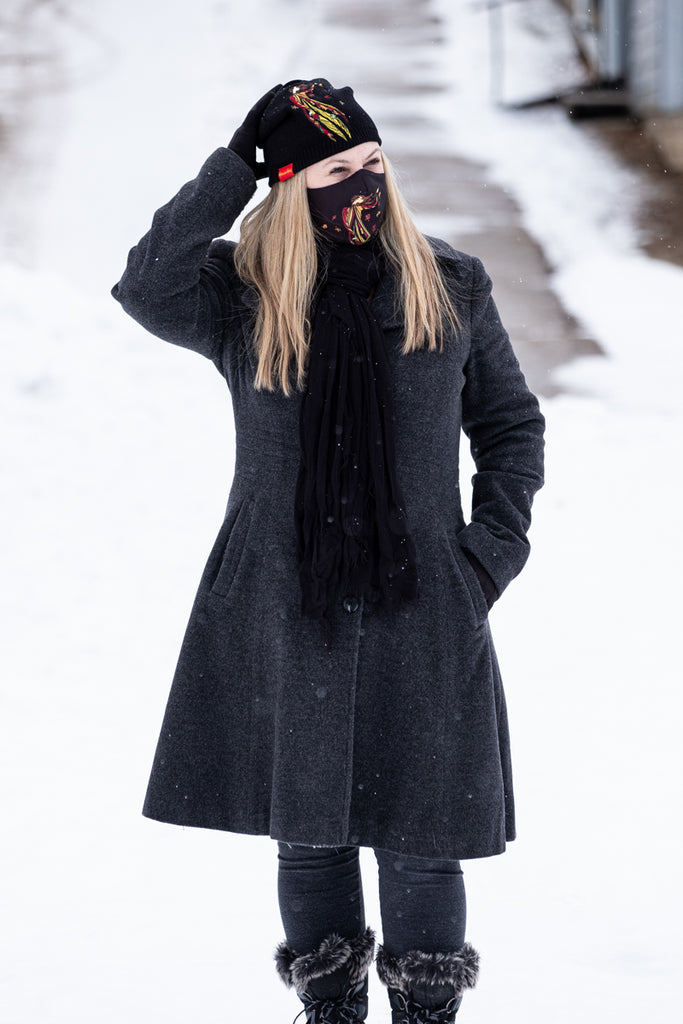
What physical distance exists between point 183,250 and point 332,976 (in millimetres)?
1092

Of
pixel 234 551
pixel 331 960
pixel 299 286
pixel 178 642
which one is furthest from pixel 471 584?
pixel 178 642

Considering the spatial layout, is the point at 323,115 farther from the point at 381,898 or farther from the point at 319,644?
the point at 381,898

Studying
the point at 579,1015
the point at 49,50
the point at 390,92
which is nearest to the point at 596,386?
the point at 579,1015

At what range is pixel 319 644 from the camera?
5.14ft

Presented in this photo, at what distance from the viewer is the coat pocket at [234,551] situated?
63.3 inches

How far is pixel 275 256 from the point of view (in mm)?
1596

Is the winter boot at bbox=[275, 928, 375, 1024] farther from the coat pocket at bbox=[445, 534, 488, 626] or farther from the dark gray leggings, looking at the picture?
the coat pocket at bbox=[445, 534, 488, 626]

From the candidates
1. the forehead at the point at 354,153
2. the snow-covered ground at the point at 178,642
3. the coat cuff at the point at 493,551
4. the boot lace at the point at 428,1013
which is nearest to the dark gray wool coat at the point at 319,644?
the coat cuff at the point at 493,551

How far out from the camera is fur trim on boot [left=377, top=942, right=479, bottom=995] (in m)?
1.61

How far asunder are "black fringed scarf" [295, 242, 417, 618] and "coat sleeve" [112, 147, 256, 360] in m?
0.19

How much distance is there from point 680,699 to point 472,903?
40.6 inches

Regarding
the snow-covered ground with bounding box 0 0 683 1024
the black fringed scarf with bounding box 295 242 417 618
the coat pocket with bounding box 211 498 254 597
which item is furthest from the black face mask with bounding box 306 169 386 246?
the snow-covered ground with bounding box 0 0 683 1024

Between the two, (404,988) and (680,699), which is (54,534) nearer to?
(680,699)

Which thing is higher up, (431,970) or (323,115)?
(323,115)
